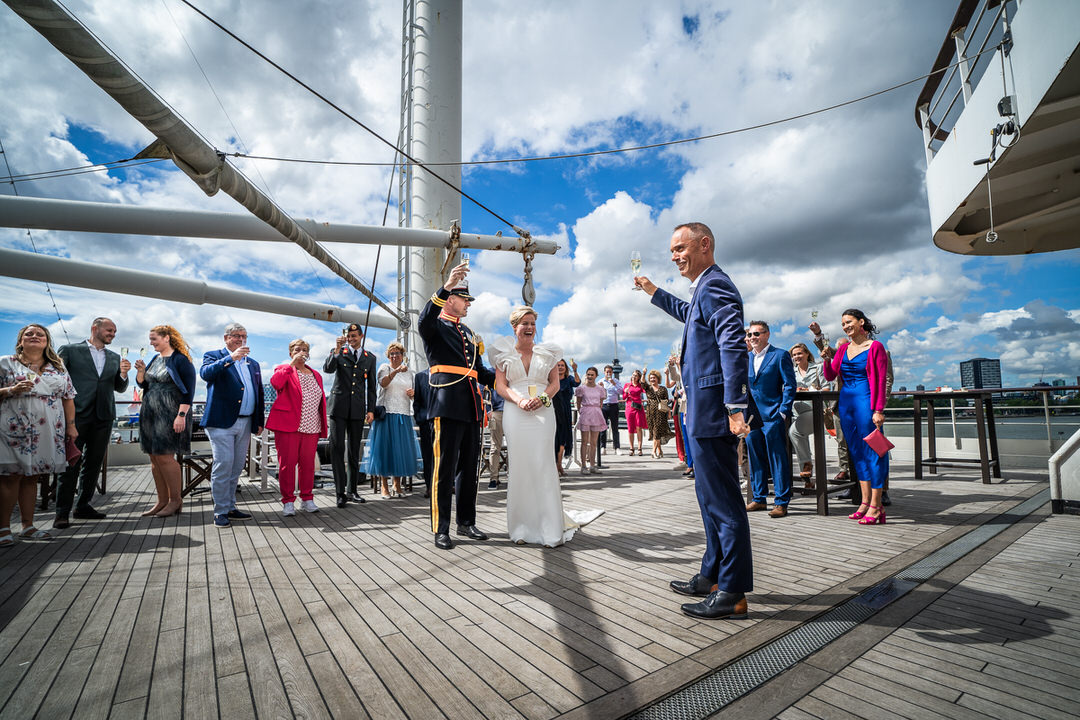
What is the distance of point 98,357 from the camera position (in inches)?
202

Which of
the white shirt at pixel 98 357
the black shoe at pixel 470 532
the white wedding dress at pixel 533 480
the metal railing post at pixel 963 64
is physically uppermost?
the metal railing post at pixel 963 64

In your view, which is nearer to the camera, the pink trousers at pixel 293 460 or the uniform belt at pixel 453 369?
the uniform belt at pixel 453 369

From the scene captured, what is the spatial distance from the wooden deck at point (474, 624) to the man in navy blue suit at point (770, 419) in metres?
0.68

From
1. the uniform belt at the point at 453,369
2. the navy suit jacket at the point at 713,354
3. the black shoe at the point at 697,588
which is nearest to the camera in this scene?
the navy suit jacket at the point at 713,354

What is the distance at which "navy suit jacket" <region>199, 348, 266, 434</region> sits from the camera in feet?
15.6

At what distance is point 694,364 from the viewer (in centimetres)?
255

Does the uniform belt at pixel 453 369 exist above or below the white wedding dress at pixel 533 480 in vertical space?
above

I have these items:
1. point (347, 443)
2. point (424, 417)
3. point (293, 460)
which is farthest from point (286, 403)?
point (424, 417)

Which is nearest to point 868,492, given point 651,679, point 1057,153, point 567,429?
point 651,679

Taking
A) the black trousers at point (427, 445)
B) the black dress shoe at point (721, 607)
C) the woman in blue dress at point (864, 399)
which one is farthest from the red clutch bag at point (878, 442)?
the black trousers at point (427, 445)

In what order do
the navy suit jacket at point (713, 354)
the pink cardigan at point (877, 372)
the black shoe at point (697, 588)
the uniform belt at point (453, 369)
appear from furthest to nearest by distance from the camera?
the pink cardigan at point (877, 372) → the uniform belt at point (453, 369) → the black shoe at point (697, 588) → the navy suit jacket at point (713, 354)

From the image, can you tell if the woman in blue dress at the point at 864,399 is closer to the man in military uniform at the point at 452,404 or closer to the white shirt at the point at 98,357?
the man in military uniform at the point at 452,404

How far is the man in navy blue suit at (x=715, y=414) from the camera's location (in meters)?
2.33

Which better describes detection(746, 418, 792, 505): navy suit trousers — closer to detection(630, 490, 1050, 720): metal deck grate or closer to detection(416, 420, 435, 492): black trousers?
detection(630, 490, 1050, 720): metal deck grate
